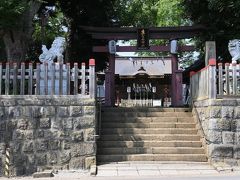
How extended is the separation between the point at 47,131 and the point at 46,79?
1560 millimetres

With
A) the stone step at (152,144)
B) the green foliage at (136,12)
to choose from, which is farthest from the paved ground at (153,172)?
the green foliage at (136,12)

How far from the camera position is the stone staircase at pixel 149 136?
13.2 metres

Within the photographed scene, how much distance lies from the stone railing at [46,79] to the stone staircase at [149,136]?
2.04 metres

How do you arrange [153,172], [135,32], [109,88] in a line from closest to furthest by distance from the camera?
[153,172], [109,88], [135,32]

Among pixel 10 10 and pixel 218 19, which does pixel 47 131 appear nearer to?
pixel 10 10

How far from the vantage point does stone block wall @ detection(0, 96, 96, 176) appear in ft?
41.0

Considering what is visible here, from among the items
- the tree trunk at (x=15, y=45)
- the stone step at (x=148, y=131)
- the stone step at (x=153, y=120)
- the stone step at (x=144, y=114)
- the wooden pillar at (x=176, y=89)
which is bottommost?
the stone step at (x=148, y=131)

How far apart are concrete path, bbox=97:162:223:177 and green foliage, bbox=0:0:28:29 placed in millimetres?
5692

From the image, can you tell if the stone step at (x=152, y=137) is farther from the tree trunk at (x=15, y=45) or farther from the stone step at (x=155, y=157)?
the tree trunk at (x=15, y=45)

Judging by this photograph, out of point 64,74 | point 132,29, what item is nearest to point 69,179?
point 64,74

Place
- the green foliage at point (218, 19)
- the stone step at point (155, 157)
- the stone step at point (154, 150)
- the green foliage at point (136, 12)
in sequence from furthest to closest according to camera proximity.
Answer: the green foliage at point (136, 12) < the green foliage at point (218, 19) < the stone step at point (154, 150) < the stone step at point (155, 157)

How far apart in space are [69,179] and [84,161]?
4.46 ft

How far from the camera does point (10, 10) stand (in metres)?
13.6

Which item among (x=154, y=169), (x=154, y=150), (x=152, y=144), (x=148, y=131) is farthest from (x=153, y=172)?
(x=148, y=131)
